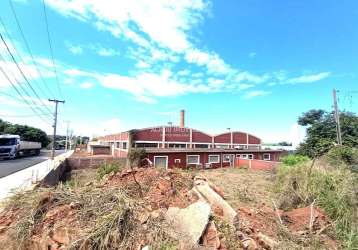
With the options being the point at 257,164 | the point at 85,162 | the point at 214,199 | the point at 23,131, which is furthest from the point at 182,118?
the point at 23,131

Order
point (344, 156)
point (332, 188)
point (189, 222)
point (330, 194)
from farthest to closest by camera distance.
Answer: point (344, 156)
point (332, 188)
point (330, 194)
point (189, 222)

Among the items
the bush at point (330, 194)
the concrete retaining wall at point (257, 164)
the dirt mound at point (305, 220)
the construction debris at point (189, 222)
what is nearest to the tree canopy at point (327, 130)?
the concrete retaining wall at point (257, 164)

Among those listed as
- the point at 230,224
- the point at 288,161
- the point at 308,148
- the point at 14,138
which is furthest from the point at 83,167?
the point at 308,148

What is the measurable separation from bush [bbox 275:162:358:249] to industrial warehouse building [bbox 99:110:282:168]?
43.5 feet

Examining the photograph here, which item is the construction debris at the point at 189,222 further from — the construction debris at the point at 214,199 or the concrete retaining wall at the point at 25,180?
the concrete retaining wall at the point at 25,180

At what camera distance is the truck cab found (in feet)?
88.6

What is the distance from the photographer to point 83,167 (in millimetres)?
23734

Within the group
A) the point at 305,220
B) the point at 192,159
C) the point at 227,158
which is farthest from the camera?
the point at 227,158

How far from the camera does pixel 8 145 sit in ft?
89.8

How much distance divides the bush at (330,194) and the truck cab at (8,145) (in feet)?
96.8

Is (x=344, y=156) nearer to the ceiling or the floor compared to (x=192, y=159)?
nearer to the ceiling

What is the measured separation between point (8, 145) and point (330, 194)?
31294 mm

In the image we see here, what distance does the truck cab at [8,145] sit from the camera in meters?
27.0

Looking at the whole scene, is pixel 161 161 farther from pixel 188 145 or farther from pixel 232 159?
pixel 188 145
